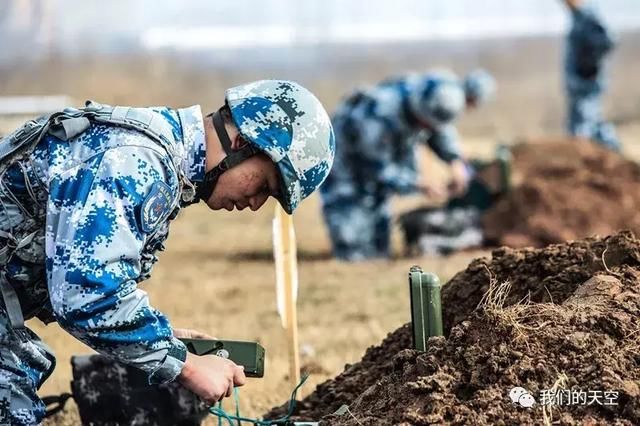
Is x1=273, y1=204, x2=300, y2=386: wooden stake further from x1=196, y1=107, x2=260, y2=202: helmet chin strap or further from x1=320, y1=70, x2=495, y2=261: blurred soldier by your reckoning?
x1=320, y1=70, x2=495, y2=261: blurred soldier

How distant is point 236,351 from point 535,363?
41.3 inches

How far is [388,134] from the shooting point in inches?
452

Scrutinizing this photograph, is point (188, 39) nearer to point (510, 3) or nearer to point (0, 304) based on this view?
point (510, 3)

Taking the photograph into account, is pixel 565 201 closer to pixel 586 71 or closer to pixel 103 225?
pixel 586 71

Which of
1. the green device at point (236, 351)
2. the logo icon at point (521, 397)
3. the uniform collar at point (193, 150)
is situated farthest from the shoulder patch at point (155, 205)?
the logo icon at point (521, 397)

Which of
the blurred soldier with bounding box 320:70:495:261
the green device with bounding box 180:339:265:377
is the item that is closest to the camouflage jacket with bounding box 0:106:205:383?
the green device with bounding box 180:339:265:377

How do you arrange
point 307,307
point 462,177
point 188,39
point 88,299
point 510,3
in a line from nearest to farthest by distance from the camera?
point 88,299, point 307,307, point 462,177, point 188,39, point 510,3

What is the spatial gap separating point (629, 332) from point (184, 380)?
1.39 meters

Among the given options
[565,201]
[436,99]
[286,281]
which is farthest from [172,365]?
[565,201]

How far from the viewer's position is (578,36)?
15.1 metres

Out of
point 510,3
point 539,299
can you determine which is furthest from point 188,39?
point 539,299

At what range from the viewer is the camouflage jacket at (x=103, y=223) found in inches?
133

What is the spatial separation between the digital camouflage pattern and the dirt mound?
682cm

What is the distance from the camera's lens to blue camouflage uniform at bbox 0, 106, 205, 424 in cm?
338
